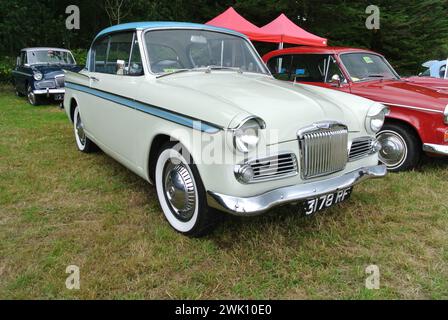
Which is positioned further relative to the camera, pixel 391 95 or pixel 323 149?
pixel 391 95

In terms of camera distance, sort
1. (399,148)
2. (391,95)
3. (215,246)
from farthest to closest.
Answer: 1. (391,95)
2. (399,148)
3. (215,246)

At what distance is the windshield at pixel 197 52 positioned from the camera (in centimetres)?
349

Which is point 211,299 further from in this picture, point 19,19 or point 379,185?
point 19,19

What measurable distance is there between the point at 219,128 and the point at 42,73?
28.1 feet

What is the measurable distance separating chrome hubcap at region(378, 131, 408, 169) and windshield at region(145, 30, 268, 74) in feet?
5.99

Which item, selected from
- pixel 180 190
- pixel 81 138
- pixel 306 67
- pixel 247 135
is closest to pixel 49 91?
pixel 81 138

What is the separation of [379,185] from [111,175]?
9.70ft

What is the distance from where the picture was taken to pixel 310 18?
16.8m

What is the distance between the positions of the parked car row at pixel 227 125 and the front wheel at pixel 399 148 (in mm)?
12

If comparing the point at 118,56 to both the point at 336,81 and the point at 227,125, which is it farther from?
the point at 336,81

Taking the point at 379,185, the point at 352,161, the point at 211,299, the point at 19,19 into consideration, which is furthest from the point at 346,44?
the point at 211,299

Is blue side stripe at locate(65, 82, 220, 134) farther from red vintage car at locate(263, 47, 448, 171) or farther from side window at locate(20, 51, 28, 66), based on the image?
side window at locate(20, 51, 28, 66)

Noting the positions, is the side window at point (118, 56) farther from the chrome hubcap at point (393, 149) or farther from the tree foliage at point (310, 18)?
the tree foliage at point (310, 18)

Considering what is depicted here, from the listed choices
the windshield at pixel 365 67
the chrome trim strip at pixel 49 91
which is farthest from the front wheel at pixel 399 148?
the chrome trim strip at pixel 49 91
